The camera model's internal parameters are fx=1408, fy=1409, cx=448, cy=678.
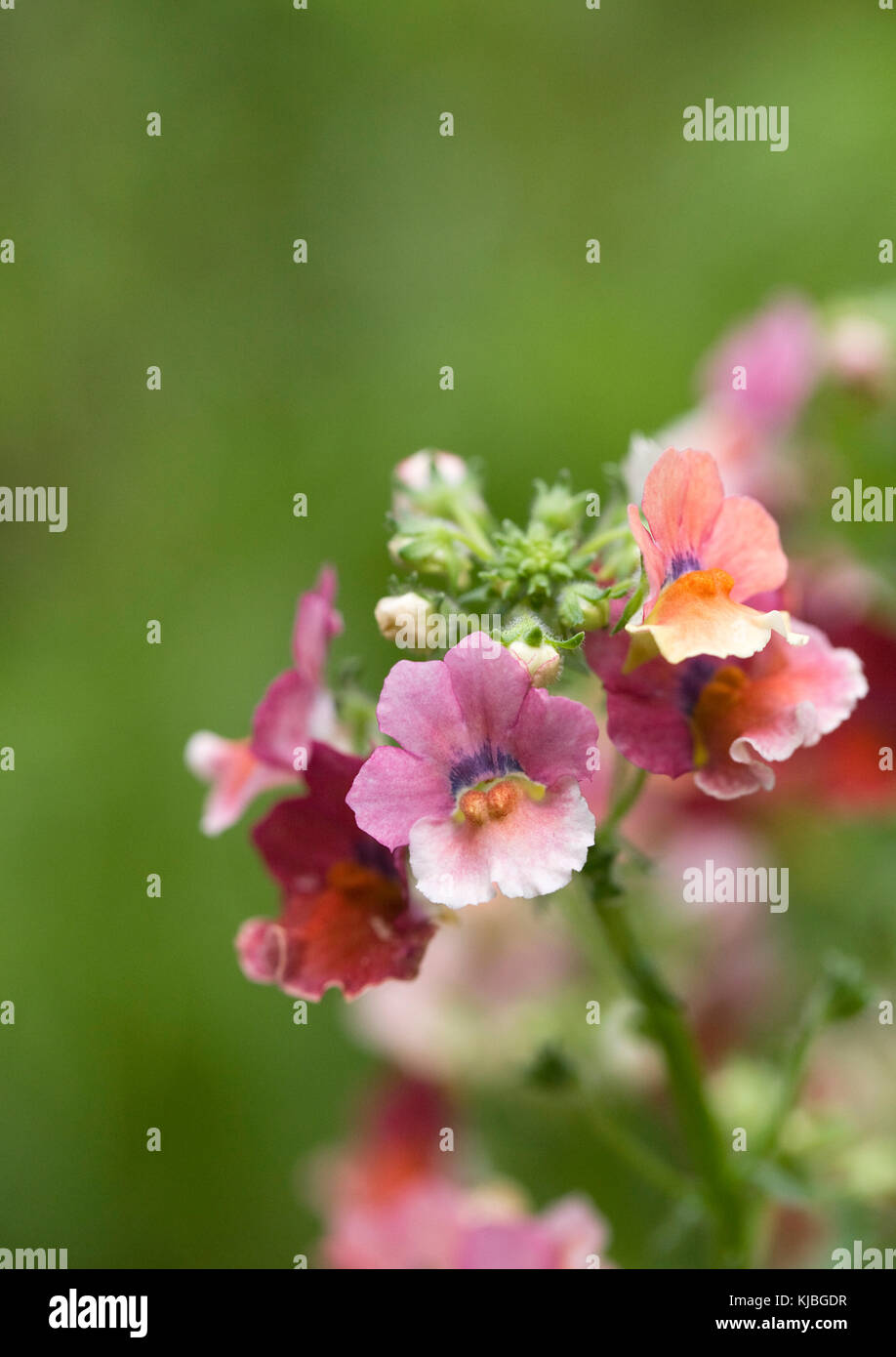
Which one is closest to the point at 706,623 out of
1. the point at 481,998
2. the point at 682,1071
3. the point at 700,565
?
the point at 700,565

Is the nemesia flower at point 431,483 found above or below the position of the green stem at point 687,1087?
above

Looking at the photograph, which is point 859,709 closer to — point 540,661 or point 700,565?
point 700,565

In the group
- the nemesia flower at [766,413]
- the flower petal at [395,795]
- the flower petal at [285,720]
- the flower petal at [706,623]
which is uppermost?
the nemesia flower at [766,413]

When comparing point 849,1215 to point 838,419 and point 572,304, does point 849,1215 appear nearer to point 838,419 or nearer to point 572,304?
point 838,419

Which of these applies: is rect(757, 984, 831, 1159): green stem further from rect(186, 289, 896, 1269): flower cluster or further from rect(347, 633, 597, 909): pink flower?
rect(347, 633, 597, 909): pink flower

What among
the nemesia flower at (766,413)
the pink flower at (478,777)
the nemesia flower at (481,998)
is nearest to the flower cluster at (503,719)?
the pink flower at (478,777)

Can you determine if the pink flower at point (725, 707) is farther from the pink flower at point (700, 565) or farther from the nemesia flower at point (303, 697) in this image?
the nemesia flower at point (303, 697)
